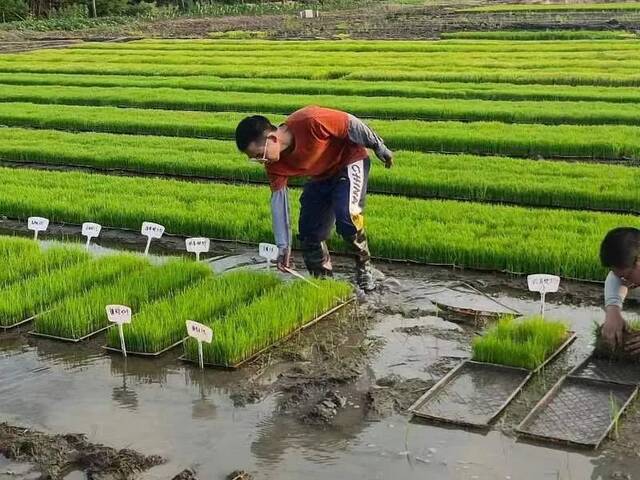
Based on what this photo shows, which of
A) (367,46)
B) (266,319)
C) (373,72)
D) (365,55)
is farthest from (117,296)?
(367,46)

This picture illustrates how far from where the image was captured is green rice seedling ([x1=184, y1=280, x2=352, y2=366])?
17.1 feet

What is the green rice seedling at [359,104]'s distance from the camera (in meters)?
13.5

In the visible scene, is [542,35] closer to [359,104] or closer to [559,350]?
[359,104]

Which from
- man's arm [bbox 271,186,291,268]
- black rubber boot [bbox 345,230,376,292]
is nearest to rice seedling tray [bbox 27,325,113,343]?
man's arm [bbox 271,186,291,268]

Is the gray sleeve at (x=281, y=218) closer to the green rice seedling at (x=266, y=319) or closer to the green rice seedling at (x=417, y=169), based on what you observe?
the green rice seedling at (x=266, y=319)

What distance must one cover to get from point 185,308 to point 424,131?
727 cm

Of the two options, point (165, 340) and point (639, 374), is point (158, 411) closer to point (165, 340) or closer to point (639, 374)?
point (165, 340)

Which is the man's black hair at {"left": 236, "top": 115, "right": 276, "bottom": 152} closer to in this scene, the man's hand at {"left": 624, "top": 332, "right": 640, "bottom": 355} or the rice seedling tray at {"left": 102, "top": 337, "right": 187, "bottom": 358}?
A: the rice seedling tray at {"left": 102, "top": 337, "right": 187, "bottom": 358}

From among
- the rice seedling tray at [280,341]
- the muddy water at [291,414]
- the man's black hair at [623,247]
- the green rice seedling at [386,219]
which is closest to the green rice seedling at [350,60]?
the green rice seedling at [386,219]

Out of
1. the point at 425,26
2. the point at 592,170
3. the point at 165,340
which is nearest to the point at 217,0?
the point at 425,26

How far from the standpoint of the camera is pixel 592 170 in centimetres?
970

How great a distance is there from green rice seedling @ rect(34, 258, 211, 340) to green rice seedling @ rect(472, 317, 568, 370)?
2227mm

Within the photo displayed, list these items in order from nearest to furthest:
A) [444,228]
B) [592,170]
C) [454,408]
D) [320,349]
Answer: [454,408], [320,349], [444,228], [592,170]

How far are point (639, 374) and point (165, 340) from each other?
2679 millimetres
